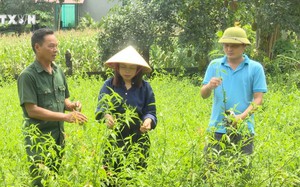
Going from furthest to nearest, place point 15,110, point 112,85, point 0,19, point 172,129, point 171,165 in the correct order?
point 0,19
point 15,110
point 172,129
point 112,85
point 171,165

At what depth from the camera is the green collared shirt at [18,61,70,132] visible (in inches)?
180

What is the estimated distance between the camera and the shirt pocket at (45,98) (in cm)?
468

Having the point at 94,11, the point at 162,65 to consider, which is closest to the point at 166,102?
the point at 162,65

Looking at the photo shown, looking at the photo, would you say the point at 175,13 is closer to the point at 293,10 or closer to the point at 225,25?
the point at 225,25

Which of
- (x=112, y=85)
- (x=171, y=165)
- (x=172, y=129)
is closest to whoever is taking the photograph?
(x=171, y=165)

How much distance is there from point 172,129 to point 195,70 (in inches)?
289

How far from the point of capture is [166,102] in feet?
29.9

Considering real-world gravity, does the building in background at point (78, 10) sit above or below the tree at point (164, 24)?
below

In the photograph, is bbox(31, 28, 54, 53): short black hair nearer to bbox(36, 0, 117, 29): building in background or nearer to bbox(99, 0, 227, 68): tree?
bbox(99, 0, 227, 68): tree

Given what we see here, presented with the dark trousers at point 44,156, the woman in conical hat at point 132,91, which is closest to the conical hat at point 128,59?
the woman in conical hat at point 132,91

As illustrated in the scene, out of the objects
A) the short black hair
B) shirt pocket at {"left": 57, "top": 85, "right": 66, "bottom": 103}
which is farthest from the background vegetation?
the short black hair

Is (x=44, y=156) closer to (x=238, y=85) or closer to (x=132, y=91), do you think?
(x=132, y=91)

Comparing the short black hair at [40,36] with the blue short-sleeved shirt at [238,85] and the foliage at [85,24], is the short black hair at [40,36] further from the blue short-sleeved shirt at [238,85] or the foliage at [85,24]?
the foliage at [85,24]

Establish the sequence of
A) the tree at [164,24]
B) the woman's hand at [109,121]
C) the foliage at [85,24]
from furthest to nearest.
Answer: the foliage at [85,24]
the tree at [164,24]
the woman's hand at [109,121]
